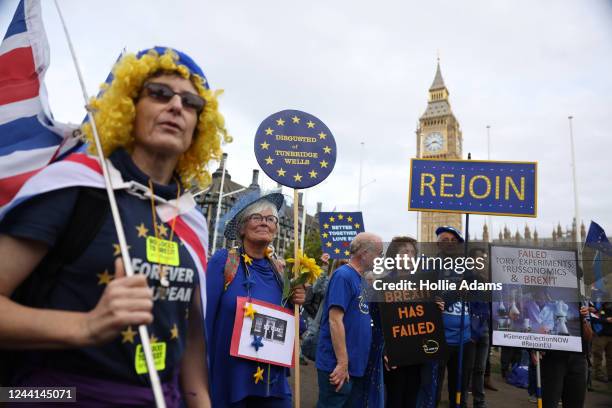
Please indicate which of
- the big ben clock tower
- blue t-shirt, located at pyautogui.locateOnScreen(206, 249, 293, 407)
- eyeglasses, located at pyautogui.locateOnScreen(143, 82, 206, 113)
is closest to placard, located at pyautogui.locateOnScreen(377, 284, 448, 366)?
blue t-shirt, located at pyautogui.locateOnScreen(206, 249, 293, 407)

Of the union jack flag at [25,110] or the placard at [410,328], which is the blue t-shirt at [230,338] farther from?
the union jack flag at [25,110]

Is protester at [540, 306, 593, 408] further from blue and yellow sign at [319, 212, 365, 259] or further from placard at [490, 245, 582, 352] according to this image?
blue and yellow sign at [319, 212, 365, 259]

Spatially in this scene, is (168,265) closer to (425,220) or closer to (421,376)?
(421,376)

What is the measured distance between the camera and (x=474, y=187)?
4.46 meters

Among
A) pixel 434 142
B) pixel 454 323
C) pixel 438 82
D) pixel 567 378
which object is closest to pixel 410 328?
pixel 454 323

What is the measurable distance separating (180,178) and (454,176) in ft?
12.0

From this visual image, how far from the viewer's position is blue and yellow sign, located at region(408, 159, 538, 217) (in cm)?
436

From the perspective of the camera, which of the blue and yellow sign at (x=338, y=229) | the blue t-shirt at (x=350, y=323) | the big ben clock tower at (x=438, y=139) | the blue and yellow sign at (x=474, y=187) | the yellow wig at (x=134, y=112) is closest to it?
the yellow wig at (x=134, y=112)

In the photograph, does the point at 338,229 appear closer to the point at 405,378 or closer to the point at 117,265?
the point at 405,378

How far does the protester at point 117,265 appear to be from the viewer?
0.99m

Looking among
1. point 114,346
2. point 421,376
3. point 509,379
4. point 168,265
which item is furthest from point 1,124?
point 509,379

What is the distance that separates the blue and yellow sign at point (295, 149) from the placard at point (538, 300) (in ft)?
6.55

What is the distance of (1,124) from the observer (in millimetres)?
1612

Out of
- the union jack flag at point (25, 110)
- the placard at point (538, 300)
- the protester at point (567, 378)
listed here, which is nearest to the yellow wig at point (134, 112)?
the union jack flag at point (25, 110)
